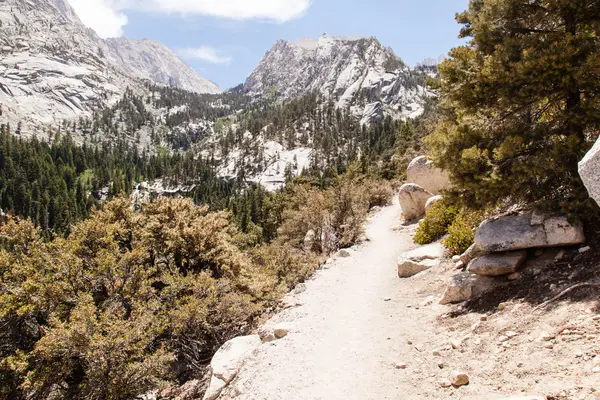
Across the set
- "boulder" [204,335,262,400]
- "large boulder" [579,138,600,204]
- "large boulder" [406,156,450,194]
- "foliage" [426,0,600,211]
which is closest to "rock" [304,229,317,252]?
"large boulder" [406,156,450,194]

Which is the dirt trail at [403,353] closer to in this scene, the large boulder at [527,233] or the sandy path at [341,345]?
the sandy path at [341,345]

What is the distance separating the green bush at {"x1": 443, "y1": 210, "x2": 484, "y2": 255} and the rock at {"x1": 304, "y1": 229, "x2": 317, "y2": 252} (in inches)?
330

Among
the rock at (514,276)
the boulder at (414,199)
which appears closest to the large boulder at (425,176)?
the boulder at (414,199)

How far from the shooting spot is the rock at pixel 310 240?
1892 cm

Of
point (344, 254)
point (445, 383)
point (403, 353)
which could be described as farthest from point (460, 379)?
point (344, 254)

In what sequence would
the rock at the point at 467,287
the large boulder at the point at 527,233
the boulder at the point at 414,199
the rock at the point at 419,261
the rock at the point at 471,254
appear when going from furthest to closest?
1. the boulder at the point at 414,199
2. the rock at the point at 419,261
3. the rock at the point at 471,254
4. the rock at the point at 467,287
5. the large boulder at the point at 527,233

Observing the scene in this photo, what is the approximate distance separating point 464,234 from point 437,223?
3950mm

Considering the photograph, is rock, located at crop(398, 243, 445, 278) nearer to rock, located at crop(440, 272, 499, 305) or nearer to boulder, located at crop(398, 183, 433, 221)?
rock, located at crop(440, 272, 499, 305)

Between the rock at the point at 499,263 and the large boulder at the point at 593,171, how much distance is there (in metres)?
3.05

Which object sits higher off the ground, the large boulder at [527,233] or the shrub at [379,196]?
the shrub at [379,196]

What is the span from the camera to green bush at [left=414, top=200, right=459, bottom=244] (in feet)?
49.4

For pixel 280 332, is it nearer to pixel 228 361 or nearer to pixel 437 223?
pixel 228 361

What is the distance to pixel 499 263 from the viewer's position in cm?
807

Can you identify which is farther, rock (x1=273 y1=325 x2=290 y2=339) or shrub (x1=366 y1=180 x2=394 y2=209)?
shrub (x1=366 y1=180 x2=394 y2=209)
